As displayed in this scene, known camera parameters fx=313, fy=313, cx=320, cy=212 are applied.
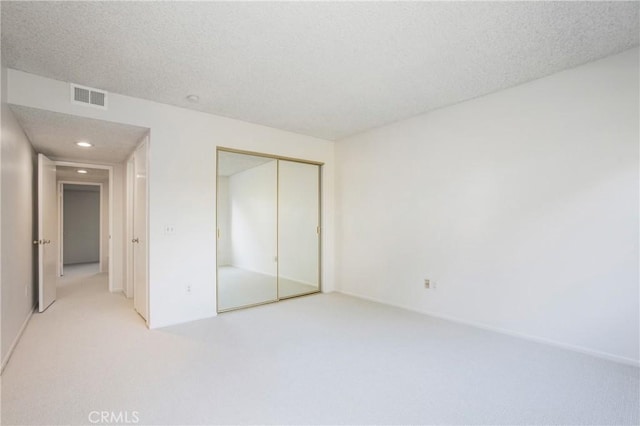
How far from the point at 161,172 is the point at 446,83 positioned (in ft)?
10.9

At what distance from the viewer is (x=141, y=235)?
405 cm

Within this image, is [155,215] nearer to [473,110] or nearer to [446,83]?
[446,83]

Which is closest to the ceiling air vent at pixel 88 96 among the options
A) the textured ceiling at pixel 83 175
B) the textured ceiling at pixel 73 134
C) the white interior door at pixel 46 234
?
the textured ceiling at pixel 73 134

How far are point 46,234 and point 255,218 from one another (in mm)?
2864

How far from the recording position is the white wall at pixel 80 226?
8.73 meters

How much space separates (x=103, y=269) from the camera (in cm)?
759

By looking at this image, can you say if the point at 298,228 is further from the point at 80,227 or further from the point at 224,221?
the point at 80,227

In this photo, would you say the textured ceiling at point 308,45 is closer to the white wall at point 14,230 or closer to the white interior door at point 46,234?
the white wall at point 14,230

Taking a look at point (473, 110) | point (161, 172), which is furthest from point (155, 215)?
point (473, 110)

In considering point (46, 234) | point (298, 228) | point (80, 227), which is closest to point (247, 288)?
point (298, 228)

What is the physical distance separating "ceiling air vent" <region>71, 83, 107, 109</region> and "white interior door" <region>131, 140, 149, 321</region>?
65 cm

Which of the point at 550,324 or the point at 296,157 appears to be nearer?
the point at 550,324

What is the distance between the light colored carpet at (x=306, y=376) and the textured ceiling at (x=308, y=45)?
259 centimetres

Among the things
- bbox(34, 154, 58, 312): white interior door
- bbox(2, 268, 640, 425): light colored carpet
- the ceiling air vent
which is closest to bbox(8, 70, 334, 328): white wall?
the ceiling air vent
